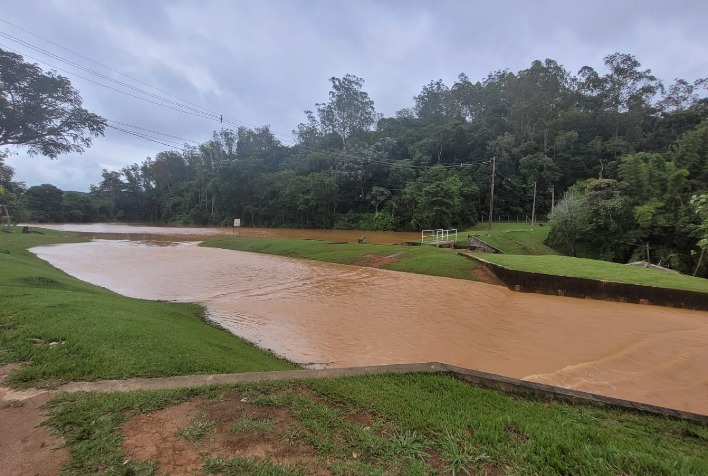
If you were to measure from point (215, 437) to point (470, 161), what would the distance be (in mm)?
55510

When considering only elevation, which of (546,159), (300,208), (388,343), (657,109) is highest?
(657,109)

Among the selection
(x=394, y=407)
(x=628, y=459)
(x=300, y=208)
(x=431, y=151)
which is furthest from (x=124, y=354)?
(x=431, y=151)

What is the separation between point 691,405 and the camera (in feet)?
16.5

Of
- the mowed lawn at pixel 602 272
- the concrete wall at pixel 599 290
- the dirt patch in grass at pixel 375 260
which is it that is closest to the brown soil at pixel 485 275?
the concrete wall at pixel 599 290

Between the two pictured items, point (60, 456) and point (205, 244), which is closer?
point (60, 456)

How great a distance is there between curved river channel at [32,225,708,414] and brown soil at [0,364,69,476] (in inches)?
161

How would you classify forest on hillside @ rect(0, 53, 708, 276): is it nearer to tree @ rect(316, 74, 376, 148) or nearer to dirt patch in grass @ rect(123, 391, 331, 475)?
tree @ rect(316, 74, 376, 148)

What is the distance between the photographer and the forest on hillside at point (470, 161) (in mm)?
28031

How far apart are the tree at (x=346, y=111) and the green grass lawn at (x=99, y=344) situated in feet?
220

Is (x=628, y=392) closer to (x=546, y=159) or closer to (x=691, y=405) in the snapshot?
(x=691, y=405)

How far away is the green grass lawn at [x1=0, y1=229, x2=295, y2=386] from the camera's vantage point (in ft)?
13.8

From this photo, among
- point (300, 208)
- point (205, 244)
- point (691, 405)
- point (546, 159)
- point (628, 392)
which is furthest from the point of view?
point (300, 208)

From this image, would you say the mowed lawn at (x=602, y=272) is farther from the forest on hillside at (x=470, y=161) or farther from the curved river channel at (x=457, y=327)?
the forest on hillside at (x=470, y=161)

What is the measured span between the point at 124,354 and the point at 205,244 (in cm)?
2822
